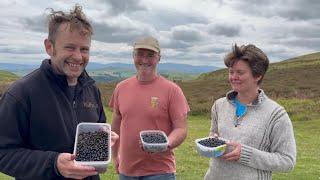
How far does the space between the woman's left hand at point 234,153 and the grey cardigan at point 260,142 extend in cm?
6

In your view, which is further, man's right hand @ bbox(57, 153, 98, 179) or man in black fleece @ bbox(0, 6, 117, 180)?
man in black fleece @ bbox(0, 6, 117, 180)

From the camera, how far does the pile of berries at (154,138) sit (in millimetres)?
5277

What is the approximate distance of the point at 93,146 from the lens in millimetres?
3809

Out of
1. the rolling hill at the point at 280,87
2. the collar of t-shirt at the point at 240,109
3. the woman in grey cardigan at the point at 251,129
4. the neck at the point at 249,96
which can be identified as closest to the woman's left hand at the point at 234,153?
the woman in grey cardigan at the point at 251,129

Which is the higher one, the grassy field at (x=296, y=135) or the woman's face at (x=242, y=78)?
the woman's face at (x=242, y=78)

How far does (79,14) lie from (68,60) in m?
0.42

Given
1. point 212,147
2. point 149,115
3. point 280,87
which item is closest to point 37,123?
point 212,147

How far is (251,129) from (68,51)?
2103mm

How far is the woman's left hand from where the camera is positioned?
4.49 m

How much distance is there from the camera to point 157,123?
223 inches

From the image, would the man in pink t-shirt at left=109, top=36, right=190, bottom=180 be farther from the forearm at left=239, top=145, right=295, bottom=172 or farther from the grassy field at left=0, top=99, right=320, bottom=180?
the grassy field at left=0, top=99, right=320, bottom=180

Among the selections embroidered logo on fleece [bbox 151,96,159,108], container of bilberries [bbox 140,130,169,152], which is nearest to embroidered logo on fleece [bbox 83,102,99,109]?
container of bilberries [bbox 140,130,169,152]

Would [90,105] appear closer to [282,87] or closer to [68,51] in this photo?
[68,51]

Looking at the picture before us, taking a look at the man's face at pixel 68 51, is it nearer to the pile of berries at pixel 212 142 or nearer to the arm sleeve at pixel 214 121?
the pile of berries at pixel 212 142
